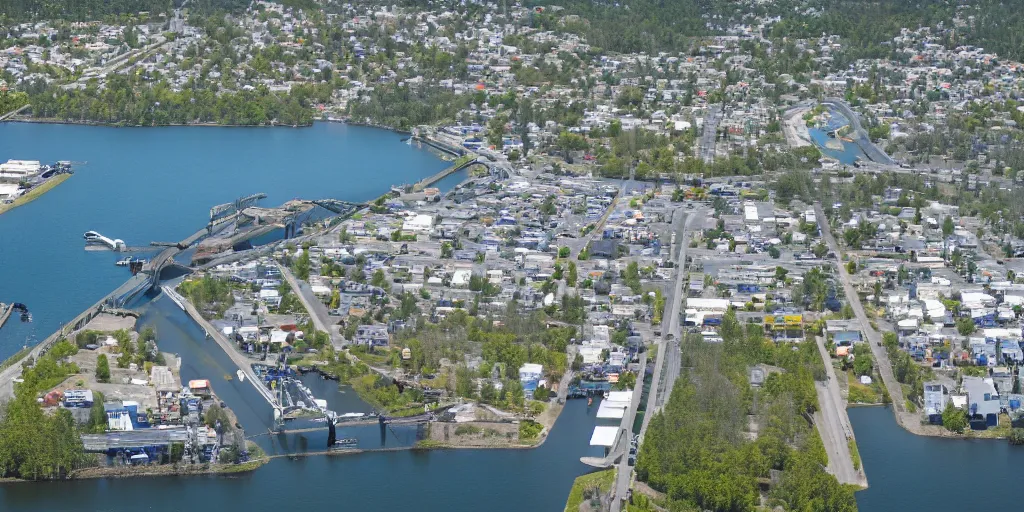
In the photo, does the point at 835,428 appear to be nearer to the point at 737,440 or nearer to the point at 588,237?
the point at 737,440

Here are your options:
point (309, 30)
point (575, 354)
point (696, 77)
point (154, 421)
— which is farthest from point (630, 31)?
point (154, 421)

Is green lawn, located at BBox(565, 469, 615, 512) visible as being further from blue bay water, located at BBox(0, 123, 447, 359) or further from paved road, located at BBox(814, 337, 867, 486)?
blue bay water, located at BBox(0, 123, 447, 359)

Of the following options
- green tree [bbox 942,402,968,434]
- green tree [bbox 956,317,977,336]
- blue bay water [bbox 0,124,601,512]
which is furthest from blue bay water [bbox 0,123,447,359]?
green tree [bbox 956,317,977,336]

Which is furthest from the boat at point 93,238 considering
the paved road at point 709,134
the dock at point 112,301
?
the paved road at point 709,134

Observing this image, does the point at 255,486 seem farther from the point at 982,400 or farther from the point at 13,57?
the point at 13,57

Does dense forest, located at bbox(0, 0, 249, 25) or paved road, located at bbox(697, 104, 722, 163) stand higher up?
dense forest, located at bbox(0, 0, 249, 25)

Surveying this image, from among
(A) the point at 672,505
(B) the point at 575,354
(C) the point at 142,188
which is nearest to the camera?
(A) the point at 672,505
